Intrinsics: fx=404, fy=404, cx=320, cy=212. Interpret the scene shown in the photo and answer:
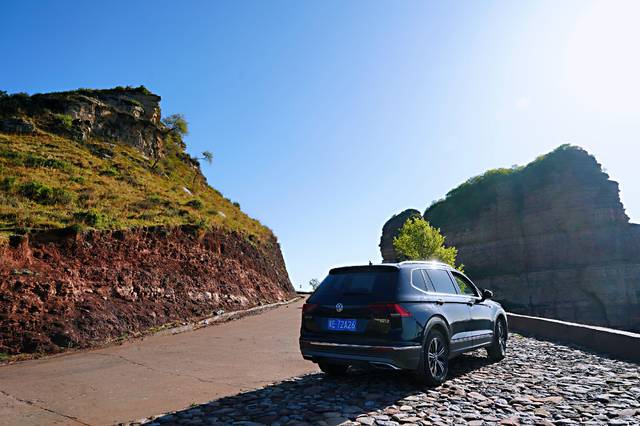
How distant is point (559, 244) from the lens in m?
64.4

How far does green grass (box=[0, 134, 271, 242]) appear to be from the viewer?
50.8 feet

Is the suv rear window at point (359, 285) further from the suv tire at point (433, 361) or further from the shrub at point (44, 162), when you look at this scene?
the shrub at point (44, 162)

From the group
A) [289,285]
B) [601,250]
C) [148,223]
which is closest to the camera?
[148,223]

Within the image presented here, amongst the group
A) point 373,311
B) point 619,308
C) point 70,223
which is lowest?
point 619,308

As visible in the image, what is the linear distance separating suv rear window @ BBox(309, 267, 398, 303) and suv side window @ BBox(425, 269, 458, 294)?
1033 mm

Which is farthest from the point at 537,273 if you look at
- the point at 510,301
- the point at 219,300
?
the point at 219,300

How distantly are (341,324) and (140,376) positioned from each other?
405 centimetres

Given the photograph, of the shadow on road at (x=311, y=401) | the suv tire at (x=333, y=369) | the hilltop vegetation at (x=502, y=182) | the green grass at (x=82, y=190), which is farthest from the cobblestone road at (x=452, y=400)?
the hilltop vegetation at (x=502, y=182)

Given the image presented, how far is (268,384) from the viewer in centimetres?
663

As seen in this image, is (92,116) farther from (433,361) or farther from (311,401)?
(433,361)

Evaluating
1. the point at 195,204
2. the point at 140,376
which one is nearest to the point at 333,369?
the point at 140,376

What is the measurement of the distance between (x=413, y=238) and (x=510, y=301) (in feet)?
116

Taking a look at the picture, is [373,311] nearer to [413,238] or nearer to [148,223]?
[148,223]

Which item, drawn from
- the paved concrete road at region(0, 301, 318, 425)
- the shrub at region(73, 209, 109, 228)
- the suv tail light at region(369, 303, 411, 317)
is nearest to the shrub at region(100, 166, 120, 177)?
the shrub at region(73, 209, 109, 228)
